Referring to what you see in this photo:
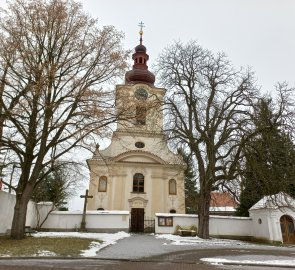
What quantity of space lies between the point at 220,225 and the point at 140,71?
22.3 m

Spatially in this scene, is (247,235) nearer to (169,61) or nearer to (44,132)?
(169,61)

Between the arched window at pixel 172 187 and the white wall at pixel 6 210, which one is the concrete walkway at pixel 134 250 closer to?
the white wall at pixel 6 210

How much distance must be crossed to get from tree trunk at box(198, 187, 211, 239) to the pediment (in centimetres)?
1328

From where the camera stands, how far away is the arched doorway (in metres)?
22.2

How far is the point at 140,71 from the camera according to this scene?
39.9 metres

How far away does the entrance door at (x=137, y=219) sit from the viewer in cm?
3014

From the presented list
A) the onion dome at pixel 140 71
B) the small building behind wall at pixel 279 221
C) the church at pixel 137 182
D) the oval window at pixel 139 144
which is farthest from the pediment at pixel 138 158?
the small building behind wall at pixel 279 221

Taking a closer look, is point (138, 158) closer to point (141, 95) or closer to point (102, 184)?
point (102, 184)

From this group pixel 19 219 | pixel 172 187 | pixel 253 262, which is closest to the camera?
pixel 253 262

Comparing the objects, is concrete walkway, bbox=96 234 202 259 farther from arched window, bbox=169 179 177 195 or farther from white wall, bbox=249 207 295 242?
arched window, bbox=169 179 177 195

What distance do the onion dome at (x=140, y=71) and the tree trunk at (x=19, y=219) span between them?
83.0 feet

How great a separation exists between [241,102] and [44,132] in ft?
43.4

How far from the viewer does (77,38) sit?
16.4m

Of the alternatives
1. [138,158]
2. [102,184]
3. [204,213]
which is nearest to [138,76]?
[138,158]
